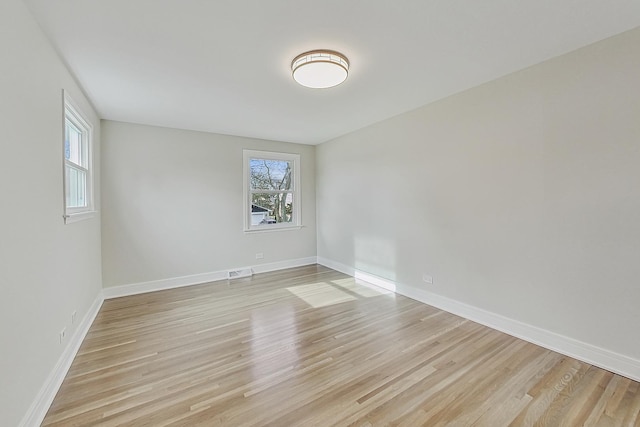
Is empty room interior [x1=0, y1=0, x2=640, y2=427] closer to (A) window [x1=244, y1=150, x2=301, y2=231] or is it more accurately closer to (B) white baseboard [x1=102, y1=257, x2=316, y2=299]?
(B) white baseboard [x1=102, y1=257, x2=316, y2=299]

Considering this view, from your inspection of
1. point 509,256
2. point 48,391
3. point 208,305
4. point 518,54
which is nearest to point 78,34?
point 48,391

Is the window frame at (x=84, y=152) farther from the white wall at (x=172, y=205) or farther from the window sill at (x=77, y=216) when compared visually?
the white wall at (x=172, y=205)

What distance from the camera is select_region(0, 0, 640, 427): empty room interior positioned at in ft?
5.52

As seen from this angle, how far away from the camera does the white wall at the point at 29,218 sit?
4.54 ft

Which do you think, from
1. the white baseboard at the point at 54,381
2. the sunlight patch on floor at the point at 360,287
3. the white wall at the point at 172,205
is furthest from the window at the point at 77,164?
the sunlight patch on floor at the point at 360,287

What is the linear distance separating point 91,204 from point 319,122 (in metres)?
3.07

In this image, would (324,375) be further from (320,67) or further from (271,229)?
(271,229)

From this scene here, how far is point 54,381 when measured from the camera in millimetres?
1882

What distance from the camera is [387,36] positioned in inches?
77.8

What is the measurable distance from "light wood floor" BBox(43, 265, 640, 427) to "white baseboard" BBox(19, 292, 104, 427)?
6 centimetres

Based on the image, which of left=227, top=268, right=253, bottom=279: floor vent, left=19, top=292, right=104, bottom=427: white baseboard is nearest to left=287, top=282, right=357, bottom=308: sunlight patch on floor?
left=227, top=268, right=253, bottom=279: floor vent

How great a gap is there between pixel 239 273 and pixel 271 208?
51.7 inches

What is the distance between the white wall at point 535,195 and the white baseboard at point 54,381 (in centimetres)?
351


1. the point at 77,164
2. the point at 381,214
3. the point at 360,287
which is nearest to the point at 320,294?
the point at 360,287
